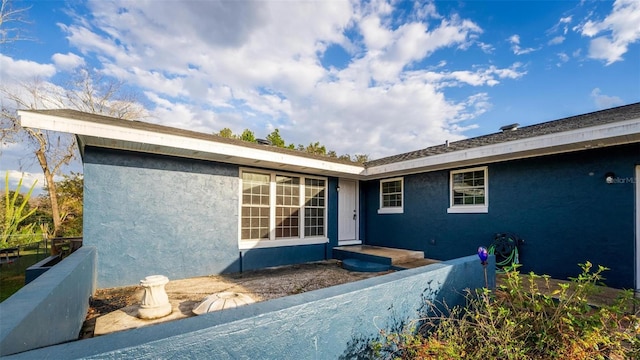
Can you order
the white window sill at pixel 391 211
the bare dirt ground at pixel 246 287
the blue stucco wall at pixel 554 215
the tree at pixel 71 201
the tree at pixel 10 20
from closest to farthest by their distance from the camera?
1. the bare dirt ground at pixel 246 287
2. the blue stucco wall at pixel 554 215
3. the white window sill at pixel 391 211
4. the tree at pixel 10 20
5. the tree at pixel 71 201

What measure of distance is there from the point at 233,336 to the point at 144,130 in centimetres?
475

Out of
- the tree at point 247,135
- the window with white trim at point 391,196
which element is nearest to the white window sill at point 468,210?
the window with white trim at point 391,196

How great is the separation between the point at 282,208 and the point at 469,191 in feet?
16.1

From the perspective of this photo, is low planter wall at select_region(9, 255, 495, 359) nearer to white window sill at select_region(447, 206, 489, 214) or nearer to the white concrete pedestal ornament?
the white concrete pedestal ornament

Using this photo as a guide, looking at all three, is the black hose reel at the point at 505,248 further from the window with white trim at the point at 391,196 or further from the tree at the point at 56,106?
the tree at the point at 56,106

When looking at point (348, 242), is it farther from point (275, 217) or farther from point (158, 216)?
point (158, 216)

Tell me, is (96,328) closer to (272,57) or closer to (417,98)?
(272,57)

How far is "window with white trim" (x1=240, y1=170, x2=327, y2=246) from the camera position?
22.9 feet

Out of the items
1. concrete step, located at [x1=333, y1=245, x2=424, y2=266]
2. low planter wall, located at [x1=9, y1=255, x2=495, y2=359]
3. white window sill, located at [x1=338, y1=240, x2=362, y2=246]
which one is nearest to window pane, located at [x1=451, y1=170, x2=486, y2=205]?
concrete step, located at [x1=333, y1=245, x2=424, y2=266]

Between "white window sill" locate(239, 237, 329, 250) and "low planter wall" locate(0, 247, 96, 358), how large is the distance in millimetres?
3653

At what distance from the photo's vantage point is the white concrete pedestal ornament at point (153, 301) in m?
3.69

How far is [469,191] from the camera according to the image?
6922 mm

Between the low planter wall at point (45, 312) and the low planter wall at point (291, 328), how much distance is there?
1.63ft

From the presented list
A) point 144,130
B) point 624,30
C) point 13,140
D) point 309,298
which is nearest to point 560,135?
point 624,30
